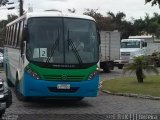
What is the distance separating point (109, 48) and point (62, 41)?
1952cm

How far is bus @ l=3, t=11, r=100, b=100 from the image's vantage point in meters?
14.8

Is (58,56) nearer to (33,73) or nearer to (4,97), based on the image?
(33,73)

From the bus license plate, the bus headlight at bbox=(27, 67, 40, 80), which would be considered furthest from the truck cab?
the bus headlight at bbox=(27, 67, 40, 80)

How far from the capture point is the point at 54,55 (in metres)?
15.1

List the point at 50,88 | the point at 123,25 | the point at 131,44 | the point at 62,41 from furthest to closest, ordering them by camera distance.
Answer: the point at 123,25
the point at 131,44
the point at 62,41
the point at 50,88

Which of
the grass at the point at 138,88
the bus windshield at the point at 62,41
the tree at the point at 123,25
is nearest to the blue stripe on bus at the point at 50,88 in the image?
the bus windshield at the point at 62,41

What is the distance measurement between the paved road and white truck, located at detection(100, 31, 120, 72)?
16.6 meters

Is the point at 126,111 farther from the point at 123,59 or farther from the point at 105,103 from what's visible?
the point at 123,59

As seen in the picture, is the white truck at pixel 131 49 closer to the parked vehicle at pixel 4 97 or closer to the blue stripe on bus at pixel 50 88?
the blue stripe on bus at pixel 50 88

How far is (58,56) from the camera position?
15078 mm

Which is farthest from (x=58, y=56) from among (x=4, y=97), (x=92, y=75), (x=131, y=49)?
(x=131, y=49)

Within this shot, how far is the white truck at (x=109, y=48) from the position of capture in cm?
3444

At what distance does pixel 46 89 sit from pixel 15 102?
6.61ft

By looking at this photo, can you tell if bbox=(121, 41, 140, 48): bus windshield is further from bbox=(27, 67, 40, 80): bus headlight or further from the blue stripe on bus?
bbox=(27, 67, 40, 80): bus headlight
